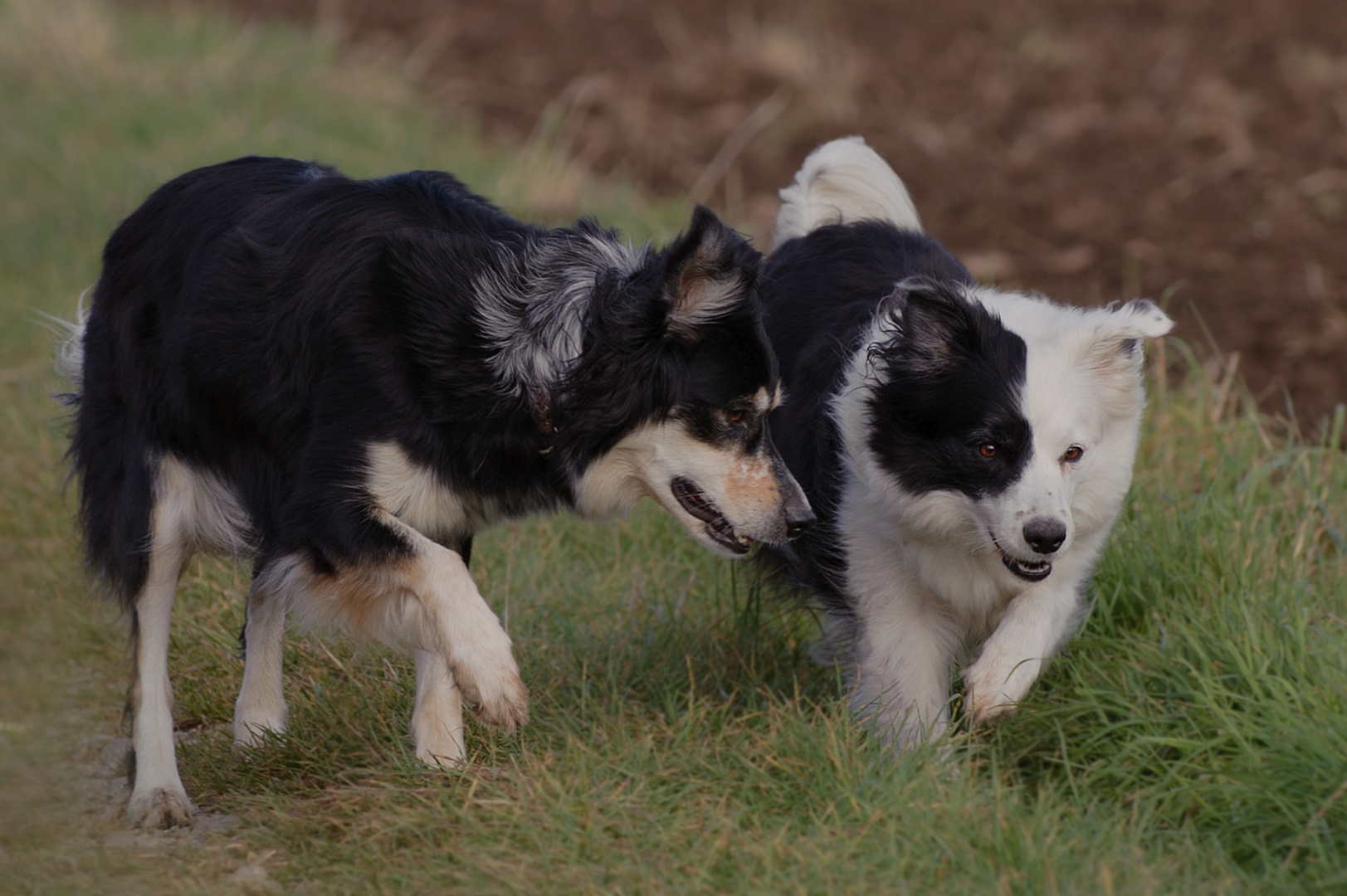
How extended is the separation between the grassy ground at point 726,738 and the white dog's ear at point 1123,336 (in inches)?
28.5

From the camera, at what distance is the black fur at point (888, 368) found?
359 cm

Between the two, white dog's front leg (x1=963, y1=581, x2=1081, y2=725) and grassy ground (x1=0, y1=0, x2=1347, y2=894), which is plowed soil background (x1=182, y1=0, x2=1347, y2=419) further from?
white dog's front leg (x1=963, y1=581, x2=1081, y2=725)

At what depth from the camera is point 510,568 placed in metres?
4.98

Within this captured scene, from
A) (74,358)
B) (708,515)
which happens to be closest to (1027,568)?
(708,515)

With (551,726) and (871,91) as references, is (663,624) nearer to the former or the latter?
(551,726)

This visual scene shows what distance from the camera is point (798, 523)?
3.55m

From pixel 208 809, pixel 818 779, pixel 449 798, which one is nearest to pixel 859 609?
pixel 818 779

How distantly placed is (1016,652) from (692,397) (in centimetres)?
105

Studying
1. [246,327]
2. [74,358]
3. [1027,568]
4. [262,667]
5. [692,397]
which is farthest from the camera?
[74,358]

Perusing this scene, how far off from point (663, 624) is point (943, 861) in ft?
5.06

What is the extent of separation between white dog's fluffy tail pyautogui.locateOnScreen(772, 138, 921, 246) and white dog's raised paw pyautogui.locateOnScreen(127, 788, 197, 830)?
99.9 inches

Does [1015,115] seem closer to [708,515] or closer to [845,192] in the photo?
[845,192]

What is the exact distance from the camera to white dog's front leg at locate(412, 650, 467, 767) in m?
3.74

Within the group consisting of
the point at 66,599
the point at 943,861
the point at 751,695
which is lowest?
the point at 66,599
